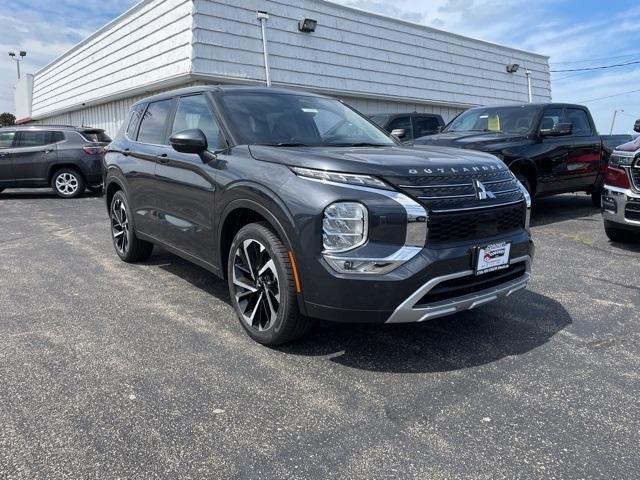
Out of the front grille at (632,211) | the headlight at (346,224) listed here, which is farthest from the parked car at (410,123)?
the headlight at (346,224)

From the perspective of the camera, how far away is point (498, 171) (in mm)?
3553

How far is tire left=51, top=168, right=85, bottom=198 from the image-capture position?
12109 millimetres

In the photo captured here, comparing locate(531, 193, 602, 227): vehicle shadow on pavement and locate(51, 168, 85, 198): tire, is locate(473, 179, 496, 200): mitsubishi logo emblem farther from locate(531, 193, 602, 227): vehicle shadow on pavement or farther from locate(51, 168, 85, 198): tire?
locate(51, 168, 85, 198): tire

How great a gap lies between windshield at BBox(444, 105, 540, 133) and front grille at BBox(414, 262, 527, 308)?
5.07 metres

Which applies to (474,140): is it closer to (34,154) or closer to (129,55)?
(34,154)

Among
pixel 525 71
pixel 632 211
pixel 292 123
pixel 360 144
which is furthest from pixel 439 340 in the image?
pixel 525 71

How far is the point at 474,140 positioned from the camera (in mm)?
7434

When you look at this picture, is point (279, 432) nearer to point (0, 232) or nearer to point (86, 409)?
point (86, 409)

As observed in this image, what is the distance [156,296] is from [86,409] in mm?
1951

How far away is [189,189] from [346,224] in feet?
5.66

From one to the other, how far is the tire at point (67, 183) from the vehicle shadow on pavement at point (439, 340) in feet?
33.8

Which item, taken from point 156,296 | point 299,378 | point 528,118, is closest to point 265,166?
point 299,378

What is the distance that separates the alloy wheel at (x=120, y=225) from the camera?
5703 millimetres

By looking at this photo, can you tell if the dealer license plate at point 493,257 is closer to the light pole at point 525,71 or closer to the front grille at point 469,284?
the front grille at point 469,284
